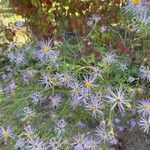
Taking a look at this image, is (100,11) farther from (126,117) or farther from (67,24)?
(126,117)

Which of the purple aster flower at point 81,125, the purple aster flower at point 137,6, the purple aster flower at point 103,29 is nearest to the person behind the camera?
the purple aster flower at point 137,6

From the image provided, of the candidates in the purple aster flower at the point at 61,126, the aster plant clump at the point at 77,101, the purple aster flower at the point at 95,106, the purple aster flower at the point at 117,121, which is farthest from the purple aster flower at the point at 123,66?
the purple aster flower at the point at 61,126

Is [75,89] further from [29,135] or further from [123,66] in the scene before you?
[123,66]

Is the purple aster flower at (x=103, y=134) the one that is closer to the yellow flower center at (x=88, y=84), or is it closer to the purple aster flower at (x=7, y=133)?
the yellow flower center at (x=88, y=84)

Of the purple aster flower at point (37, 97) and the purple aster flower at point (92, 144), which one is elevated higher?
the purple aster flower at point (37, 97)

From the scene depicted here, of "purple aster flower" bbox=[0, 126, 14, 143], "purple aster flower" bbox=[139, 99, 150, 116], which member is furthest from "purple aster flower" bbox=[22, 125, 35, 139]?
"purple aster flower" bbox=[139, 99, 150, 116]

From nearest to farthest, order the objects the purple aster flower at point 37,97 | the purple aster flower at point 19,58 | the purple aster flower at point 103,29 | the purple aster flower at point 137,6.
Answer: the purple aster flower at point 137,6
the purple aster flower at point 37,97
the purple aster flower at point 19,58
the purple aster flower at point 103,29

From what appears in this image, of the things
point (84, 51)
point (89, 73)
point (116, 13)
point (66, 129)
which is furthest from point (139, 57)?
point (116, 13)

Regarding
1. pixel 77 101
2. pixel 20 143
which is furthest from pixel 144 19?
pixel 20 143
